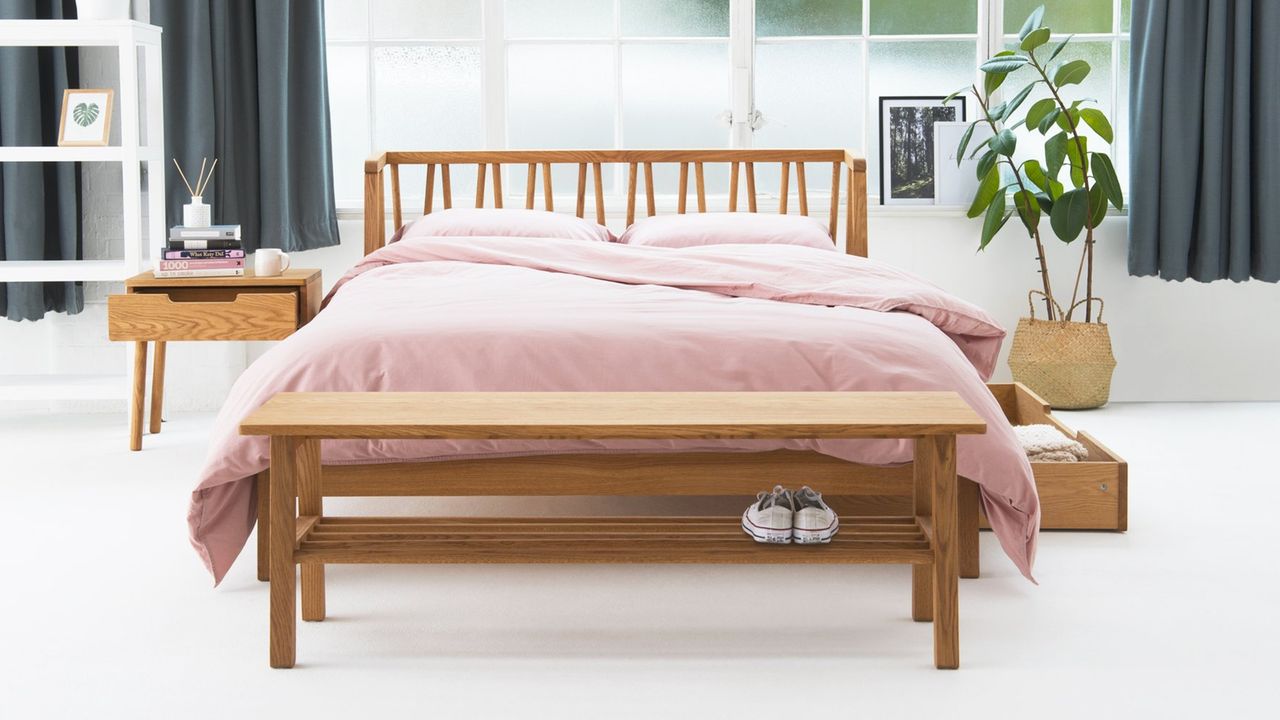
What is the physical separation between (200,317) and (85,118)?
2.75 ft

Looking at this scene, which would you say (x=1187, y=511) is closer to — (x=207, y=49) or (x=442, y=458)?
(x=442, y=458)

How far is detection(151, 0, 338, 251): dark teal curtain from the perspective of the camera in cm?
387

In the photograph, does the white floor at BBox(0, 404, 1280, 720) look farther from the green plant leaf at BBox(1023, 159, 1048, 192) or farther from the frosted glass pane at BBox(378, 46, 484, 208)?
the frosted glass pane at BBox(378, 46, 484, 208)

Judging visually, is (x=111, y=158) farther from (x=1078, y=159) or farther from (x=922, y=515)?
(x=1078, y=159)

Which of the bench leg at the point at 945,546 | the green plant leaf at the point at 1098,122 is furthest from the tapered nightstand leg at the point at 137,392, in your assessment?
the green plant leaf at the point at 1098,122

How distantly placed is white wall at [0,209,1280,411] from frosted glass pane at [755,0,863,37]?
627 mm

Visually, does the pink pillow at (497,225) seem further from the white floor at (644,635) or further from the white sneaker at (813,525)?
the white sneaker at (813,525)

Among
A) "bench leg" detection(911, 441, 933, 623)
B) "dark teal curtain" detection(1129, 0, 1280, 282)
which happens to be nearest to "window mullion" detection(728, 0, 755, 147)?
"dark teal curtain" detection(1129, 0, 1280, 282)

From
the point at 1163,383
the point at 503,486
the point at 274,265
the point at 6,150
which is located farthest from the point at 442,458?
the point at 1163,383

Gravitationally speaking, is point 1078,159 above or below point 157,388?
above

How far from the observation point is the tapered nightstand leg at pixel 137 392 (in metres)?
3.47

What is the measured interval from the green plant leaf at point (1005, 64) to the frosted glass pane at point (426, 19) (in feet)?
5.34

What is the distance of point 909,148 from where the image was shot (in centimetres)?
421

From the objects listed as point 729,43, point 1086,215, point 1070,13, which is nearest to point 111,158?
point 729,43
